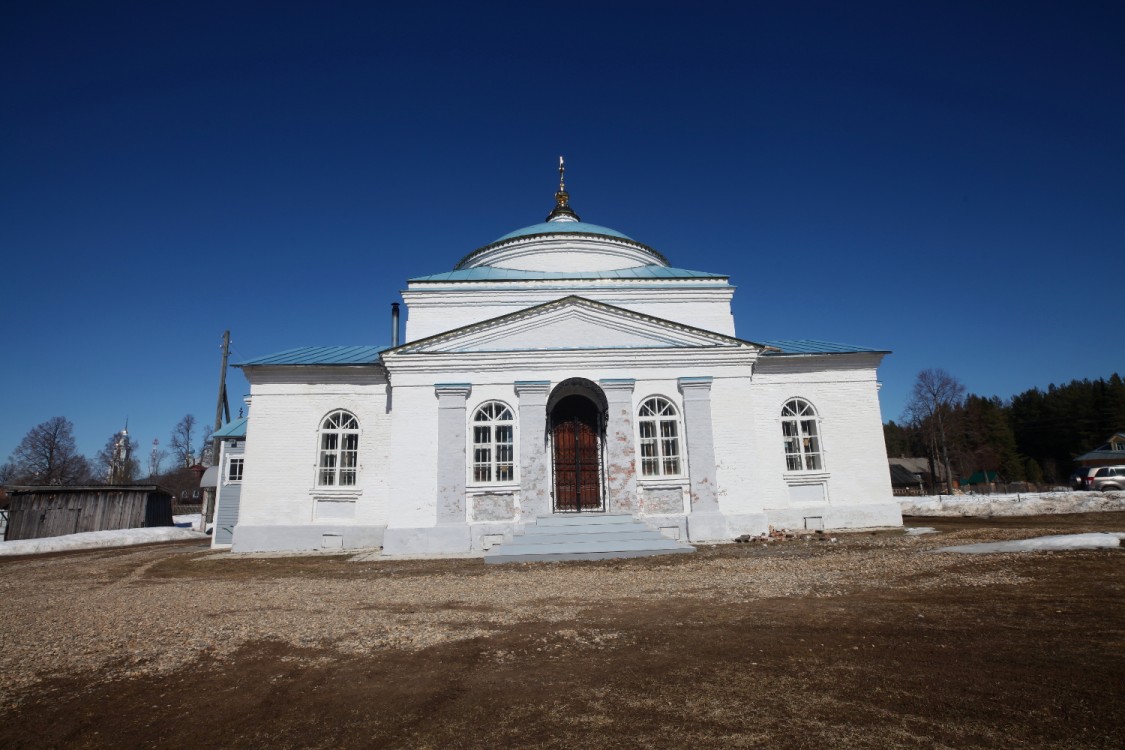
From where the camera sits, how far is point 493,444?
15.4 metres

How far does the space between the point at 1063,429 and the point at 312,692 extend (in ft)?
224

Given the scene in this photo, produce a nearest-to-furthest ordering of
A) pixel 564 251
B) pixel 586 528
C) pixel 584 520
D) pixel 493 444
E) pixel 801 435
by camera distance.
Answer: pixel 586 528, pixel 584 520, pixel 493 444, pixel 801 435, pixel 564 251

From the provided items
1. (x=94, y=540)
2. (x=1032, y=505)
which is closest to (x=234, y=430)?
(x=94, y=540)

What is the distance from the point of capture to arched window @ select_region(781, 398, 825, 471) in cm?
1703

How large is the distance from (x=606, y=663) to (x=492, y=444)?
1038 cm

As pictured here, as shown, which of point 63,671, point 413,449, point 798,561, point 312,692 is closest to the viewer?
point 312,692

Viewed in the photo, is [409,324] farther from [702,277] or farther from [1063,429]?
[1063,429]

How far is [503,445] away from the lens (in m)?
15.4

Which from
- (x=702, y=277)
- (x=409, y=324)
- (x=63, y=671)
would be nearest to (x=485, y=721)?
(x=63, y=671)

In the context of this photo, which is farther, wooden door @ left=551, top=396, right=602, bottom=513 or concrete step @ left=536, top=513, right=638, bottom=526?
wooden door @ left=551, top=396, right=602, bottom=513

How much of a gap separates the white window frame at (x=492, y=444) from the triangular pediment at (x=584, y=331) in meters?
1.84

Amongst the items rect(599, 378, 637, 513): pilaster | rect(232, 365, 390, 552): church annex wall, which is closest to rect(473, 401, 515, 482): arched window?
rect(599, 378, 637, 513): pilaster

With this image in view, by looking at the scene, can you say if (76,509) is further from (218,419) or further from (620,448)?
(620,448)

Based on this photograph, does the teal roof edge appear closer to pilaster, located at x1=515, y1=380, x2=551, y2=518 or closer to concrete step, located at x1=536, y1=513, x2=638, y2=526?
pilaster, located at x1=515, y1=380, x2=551, y2=518
